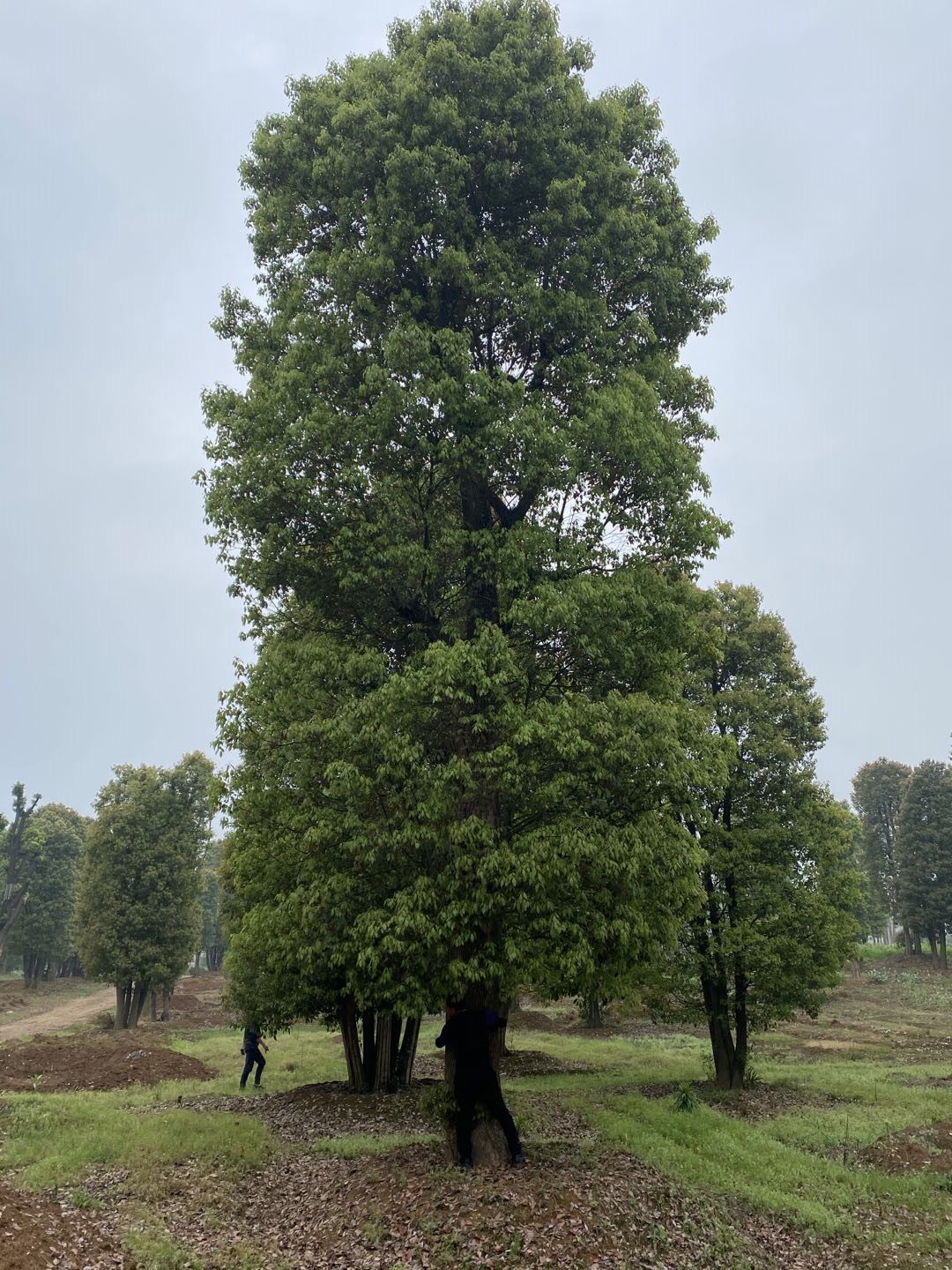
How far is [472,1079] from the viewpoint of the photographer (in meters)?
9.15

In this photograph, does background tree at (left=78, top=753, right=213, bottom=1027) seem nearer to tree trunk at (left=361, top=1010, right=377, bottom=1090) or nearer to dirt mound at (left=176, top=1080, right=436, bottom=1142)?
dirt mound at (left=176, top=1080, right=436, bottom=1142)

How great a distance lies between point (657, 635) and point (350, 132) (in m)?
8.53

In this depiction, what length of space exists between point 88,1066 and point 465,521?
19.2 m

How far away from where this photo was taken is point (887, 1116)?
14.8 metres

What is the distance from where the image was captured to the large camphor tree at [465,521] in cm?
879

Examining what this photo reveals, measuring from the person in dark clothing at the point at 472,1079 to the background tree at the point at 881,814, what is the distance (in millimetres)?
67389

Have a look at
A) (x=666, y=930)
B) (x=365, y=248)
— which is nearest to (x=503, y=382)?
(x=365, y=248)

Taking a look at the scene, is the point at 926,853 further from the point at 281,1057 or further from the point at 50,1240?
the point at 50,1240

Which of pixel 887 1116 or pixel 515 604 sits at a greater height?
pixel 515 604

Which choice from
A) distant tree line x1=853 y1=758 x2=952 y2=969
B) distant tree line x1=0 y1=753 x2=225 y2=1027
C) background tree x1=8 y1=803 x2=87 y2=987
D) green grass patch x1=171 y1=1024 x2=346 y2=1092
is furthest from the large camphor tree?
background tree x1=8 y1=803 x2=87 y2=987

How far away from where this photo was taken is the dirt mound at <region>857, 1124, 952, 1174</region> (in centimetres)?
1110

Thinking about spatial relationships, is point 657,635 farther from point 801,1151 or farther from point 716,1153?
point 801,1151

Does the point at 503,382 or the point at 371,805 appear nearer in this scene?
the point at 371,805

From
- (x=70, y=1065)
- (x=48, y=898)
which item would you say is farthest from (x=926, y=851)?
(x=48, y=898)
